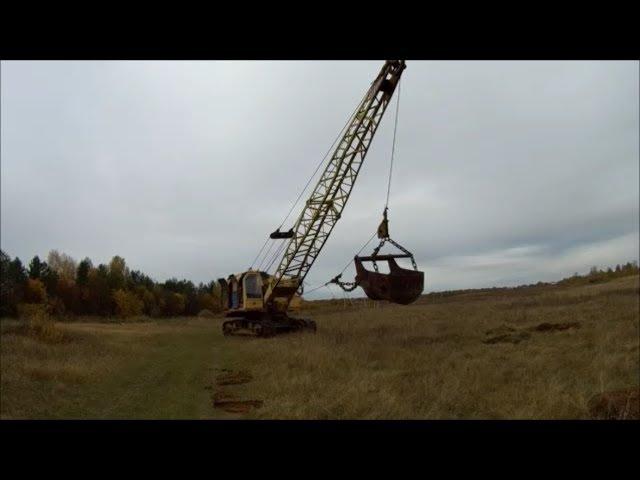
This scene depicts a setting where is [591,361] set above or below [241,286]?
below

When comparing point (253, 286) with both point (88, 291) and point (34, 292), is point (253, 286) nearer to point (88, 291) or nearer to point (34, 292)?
point (34, 292)

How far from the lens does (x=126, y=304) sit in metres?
74.0

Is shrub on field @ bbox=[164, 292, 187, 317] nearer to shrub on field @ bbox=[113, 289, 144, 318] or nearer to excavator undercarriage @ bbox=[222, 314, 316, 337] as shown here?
shrub on field @ bbox=[113, 289, 144, 318]

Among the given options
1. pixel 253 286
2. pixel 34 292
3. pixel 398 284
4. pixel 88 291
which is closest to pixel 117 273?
pixel 88 291

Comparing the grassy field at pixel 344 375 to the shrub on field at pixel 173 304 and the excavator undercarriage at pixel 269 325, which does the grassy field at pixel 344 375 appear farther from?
the shrub on field at pixel 173 304

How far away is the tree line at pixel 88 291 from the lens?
64.2 m

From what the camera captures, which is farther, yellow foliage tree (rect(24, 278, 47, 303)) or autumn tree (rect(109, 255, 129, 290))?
autumn tree (rect(109, 255, 129, 290))

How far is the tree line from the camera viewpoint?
211ft

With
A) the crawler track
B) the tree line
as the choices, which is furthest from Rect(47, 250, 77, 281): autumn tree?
the crawler track
